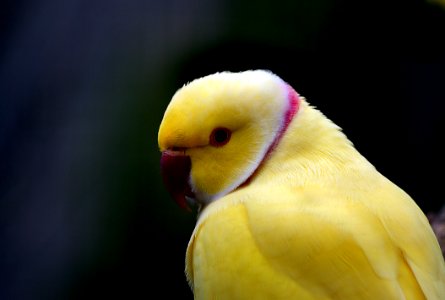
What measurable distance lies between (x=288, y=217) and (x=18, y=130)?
180 cm

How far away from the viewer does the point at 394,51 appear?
3.64 m

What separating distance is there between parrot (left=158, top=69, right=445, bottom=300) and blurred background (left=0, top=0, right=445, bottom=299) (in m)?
1.31

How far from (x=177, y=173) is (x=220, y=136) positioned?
16cm

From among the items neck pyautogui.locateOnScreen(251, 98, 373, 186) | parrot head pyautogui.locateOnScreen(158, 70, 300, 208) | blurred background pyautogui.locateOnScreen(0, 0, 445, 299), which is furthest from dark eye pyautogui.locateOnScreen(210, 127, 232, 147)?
blurred background pyautogui.locateOnScreen(0, 0, 445, 299)

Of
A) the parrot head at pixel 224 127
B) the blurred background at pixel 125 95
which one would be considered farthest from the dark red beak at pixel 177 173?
the blurred background at pixel 125 95

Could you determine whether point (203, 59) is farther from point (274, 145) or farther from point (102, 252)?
point (274, 145)

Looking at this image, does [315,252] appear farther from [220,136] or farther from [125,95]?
[125,95]

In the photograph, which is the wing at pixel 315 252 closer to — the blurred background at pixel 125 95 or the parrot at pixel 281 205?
the parrot at pixel 281 205

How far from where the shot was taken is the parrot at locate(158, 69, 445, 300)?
1342 mm

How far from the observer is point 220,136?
1608mm

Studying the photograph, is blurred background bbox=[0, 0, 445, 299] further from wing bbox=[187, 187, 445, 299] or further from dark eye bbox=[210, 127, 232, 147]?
wing bbox=[187, 187, 445, 299]

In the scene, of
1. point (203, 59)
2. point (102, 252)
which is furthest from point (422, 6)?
point (102, 252)

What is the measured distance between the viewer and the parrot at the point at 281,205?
4.40 ft

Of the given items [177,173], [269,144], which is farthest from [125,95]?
[269,144]
